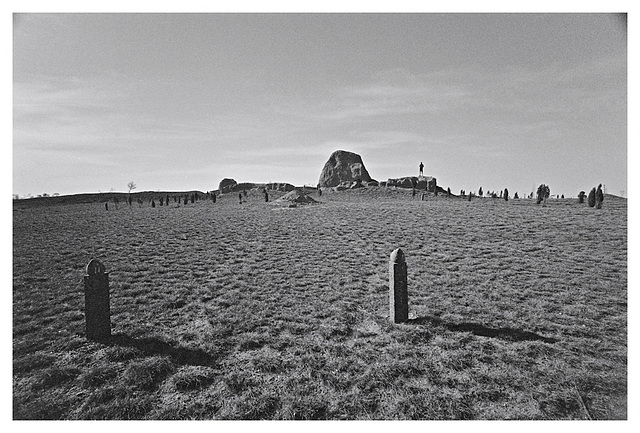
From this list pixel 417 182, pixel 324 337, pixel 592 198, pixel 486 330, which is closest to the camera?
pixel 324 337

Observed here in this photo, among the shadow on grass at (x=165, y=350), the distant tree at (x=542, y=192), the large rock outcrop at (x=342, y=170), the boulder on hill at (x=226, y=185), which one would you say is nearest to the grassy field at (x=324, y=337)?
the shadow on grass at (x=165, y=350)

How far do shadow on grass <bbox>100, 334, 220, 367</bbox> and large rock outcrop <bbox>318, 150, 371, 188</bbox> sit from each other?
5611 centimetres

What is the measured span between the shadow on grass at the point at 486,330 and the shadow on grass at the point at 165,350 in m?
3.89

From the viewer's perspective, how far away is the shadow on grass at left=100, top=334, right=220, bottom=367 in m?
5.29

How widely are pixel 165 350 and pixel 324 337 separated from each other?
2.69 m

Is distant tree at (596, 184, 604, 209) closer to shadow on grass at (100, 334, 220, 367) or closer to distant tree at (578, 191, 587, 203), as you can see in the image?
distant tree at (578, 191, 587, 203)

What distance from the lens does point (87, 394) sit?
4.40 meters

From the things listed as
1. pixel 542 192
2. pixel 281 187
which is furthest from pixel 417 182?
pixel 281 187

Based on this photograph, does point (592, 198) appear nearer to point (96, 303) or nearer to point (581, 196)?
point (581, 196)

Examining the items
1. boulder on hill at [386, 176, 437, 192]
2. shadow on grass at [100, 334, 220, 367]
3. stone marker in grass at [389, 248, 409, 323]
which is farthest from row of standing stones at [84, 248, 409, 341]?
boulder on hill at [386, 176, 437, 192]

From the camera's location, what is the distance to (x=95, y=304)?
19.5ft

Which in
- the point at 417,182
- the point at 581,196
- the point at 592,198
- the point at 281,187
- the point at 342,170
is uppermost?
the point at 342,170

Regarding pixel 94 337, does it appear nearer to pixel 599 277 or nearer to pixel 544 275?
pixel 544 275
